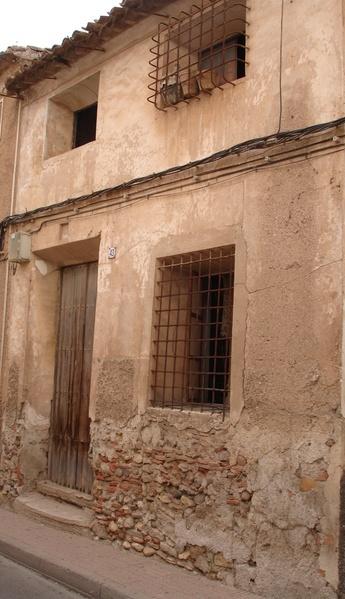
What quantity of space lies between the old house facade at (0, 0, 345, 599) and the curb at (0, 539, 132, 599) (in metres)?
0.79

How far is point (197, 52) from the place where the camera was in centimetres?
655

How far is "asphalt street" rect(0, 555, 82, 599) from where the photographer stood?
5191 mm

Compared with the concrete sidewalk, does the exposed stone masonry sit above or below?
above

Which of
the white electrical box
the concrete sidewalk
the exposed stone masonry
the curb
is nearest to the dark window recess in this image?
the white electrical box

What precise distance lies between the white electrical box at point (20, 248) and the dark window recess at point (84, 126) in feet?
4.89

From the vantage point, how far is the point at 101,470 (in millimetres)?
6609

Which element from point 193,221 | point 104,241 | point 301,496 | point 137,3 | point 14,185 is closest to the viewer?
point 301,496

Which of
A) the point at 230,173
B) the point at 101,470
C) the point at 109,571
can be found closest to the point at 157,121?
the point at 230,173

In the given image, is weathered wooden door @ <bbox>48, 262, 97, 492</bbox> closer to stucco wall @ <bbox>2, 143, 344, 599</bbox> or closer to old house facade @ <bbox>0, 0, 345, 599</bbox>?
old house facade @ <bbox>0, 0, 345, 599</bbox>

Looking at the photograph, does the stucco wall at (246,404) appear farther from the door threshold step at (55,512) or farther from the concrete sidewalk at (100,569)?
the door threshold step at (55,512)

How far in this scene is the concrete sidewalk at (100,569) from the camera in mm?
5012

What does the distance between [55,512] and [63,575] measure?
169 cm

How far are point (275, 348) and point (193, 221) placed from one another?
5.27 ft

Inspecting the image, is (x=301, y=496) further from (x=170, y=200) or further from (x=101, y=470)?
(x=170, y=200)
